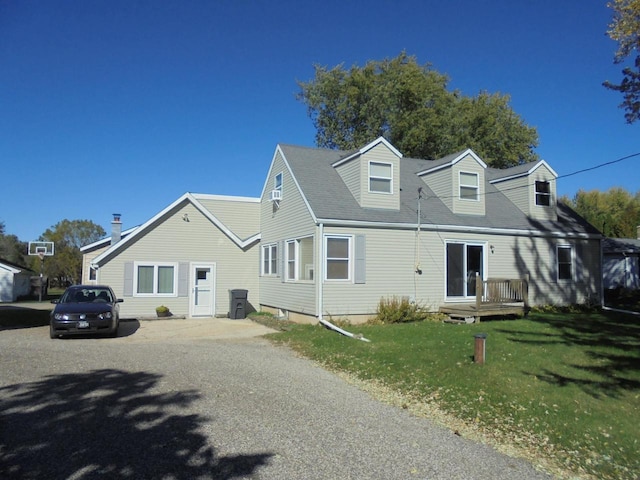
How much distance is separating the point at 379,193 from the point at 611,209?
43.6 meters

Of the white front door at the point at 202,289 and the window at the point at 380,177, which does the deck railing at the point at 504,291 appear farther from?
the white front door at the point at 202,289

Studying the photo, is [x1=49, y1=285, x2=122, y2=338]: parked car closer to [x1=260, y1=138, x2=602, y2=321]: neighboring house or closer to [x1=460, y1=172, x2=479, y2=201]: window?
[x1=260, y1=138, x2=602, y2=321]: neighboring house

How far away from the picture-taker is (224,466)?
187 inches

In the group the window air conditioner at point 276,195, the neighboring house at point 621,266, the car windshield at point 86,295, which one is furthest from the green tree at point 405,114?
the car windshield at point 86,295

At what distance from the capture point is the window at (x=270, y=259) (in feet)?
63.8

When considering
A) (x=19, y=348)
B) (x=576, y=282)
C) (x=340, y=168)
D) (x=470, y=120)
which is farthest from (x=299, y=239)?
(x=470, y=120)

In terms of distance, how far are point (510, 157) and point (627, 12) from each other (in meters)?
19.6

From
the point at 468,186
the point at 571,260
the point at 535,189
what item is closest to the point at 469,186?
the point at 468,186

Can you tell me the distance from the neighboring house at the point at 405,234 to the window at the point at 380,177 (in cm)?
4

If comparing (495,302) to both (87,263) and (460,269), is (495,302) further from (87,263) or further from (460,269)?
(87,263)

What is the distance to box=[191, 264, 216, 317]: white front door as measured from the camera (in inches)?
781

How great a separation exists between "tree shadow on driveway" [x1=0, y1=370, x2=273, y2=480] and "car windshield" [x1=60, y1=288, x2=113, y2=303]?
274 inches

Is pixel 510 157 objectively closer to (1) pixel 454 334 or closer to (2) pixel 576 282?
(2) pixel 576 282

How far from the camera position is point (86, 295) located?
1461 cm
